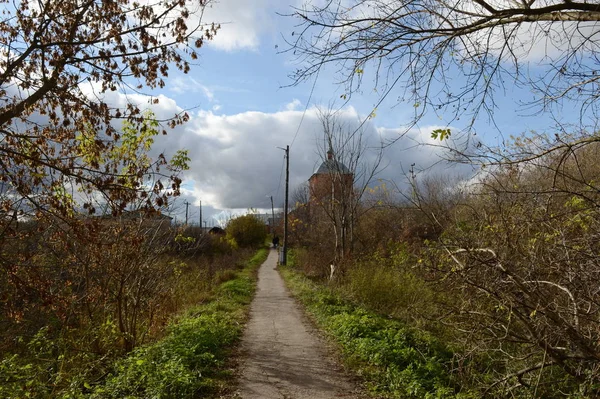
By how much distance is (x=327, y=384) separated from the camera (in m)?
5.95

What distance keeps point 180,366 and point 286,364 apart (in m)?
1.69

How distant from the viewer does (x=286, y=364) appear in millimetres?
→ 6797

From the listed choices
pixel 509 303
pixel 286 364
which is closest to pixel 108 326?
pixel 286 364

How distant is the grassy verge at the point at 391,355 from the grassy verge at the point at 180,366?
1978mm

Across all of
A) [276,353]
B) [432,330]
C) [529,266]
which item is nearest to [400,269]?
[432,330]

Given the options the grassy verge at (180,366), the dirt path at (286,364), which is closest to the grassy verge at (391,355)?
the dirt path at (286,364)

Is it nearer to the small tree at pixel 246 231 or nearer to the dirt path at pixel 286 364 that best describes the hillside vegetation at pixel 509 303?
the dirt path at pixel 286 364

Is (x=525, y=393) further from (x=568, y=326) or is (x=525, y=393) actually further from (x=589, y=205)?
(x=589, y=205)

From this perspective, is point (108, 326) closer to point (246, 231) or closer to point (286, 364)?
point (286, 364)

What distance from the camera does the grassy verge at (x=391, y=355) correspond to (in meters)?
5.74

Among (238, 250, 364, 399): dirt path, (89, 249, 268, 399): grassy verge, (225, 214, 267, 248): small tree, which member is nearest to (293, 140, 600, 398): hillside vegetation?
(238, 250, 364, 399): dirt path

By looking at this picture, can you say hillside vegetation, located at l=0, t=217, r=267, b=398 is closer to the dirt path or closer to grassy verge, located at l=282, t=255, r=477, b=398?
the dirt path

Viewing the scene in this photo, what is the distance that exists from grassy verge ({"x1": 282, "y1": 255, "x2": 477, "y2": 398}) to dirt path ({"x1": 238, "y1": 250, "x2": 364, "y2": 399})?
14.9 inches

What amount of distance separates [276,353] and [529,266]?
14.3 feet
